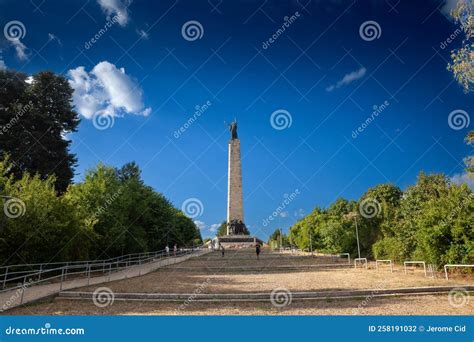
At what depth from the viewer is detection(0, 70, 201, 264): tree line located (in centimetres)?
1478

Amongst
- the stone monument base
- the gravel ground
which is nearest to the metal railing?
the gravel ground

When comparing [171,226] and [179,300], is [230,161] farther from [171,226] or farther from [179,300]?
[179,300]

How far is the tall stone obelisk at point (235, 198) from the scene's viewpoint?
5303 centimetres

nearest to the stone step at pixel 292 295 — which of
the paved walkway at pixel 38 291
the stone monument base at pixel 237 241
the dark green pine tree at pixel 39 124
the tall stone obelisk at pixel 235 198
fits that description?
the paved walkway at pixel 38 291

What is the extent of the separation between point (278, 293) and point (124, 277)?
9.57 meters

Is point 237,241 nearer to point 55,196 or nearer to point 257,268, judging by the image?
point 257,268

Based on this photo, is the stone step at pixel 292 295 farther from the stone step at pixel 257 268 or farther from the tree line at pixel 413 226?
the stone step at pixel 257 268

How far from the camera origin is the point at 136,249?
27.3 m

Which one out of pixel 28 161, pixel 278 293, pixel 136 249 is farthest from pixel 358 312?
pixel 28 161

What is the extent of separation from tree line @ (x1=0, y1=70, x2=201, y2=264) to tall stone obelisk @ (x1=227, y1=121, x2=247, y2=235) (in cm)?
1251

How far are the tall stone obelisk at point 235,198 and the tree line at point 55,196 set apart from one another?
1251 cm

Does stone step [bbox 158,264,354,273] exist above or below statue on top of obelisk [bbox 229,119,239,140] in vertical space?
below

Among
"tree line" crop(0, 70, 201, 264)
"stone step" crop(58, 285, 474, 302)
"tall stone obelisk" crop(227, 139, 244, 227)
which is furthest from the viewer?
"tall stone obelisk" crop(227, 139, 244, 227)

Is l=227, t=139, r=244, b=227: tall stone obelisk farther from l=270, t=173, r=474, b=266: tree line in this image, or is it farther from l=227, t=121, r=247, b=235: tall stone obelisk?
Result: l=270, t=173, r=474, b=266: tree line
